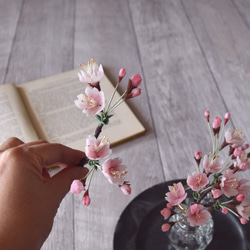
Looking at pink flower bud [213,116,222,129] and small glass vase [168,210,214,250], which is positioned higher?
pink flower bud [213,116,222,129]

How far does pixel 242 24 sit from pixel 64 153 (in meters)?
0.96

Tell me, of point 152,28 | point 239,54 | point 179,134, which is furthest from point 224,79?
point 152,28

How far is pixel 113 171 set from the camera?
48cm

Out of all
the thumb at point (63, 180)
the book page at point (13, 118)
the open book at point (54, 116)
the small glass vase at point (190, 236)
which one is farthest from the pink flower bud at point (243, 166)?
the book page at point (13, 118)

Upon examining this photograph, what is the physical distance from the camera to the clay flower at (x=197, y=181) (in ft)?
1.58

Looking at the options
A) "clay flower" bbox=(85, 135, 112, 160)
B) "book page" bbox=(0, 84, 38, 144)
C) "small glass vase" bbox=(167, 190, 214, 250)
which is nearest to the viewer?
"clay flower" bbox=(85, 135, 112, 160)

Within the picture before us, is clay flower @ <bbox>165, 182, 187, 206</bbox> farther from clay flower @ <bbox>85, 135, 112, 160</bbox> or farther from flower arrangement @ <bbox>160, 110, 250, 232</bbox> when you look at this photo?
clay flower @ <bbox>85, 135, 112, 160</bbox>

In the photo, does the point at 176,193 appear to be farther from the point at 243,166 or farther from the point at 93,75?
the point at 93,75

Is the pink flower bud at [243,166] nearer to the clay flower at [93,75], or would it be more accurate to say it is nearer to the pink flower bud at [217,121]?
the pink flower bud at [217,121]

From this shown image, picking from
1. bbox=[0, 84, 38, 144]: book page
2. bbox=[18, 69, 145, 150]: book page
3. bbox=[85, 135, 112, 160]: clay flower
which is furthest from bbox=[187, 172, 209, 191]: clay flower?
bbox=[0, 84, 38, 144]: book page

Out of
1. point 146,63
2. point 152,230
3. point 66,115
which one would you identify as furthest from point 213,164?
point 146,63

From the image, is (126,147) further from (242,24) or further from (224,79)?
(242,24)

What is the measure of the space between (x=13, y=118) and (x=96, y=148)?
1.84 ft

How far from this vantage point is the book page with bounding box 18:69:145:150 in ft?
2.97
